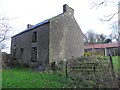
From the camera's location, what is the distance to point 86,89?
33.6 feet

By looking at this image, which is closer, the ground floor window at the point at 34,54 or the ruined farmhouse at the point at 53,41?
the ruined farmhouse at the point at 53,41

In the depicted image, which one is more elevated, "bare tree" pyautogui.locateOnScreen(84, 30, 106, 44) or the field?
"bare tree" pyautogui.locateOnScreen(84, 30, 106, 44)

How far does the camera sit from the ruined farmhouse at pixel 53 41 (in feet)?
75.3

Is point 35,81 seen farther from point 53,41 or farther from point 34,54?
point 34,54

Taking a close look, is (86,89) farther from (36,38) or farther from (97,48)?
(97,48)

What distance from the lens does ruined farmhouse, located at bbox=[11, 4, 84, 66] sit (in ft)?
75.3

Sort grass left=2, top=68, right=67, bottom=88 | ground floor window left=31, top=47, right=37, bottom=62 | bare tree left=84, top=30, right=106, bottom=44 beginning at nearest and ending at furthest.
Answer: grass left=2, top=68, right=67, bottom=88 → ground floor window left=31, top=47, right=37, bottom=62 → bare tree left=84, top=30, right=106, bottom=44

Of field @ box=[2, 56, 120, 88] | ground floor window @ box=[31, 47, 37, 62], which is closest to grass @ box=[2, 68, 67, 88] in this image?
field @ box=[2, 56, 120, 88]

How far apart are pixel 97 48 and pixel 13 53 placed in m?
28.1

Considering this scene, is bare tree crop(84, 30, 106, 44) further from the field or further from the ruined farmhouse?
the field

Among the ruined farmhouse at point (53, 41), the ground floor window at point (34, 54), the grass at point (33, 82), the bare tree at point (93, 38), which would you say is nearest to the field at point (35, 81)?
the grass at point (33, 82)

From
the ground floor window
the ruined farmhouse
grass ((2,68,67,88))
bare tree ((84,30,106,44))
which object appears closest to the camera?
grass ((2,68,67,88))

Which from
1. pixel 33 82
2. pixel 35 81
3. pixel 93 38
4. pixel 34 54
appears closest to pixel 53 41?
pixel 34 54

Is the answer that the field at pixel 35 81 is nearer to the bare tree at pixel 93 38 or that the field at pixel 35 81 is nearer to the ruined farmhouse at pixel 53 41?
the ruined farmhouse at pixel 53 41
